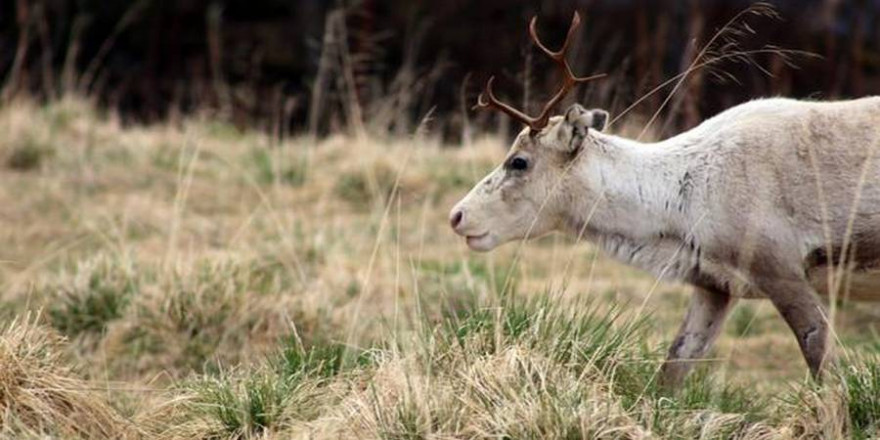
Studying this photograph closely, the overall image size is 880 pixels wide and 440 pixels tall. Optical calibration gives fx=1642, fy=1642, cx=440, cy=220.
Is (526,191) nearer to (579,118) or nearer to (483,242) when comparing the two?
(483,242)

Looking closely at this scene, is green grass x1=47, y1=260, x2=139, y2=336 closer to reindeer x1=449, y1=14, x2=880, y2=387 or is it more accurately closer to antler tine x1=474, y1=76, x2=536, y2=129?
reindeer x1=449, y1=14, x2=880, y2=387

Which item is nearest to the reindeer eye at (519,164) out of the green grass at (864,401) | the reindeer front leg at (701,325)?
the reindeer front leg at (701,325)

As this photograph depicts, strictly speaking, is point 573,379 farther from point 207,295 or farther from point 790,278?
point 207,295

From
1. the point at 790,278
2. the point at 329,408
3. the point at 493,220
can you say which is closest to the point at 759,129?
the point at 790,278

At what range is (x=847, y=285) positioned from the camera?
240 inches

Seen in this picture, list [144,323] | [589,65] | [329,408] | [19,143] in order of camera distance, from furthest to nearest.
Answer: [589,65]
[19,143]
[144,323]
[329,408]

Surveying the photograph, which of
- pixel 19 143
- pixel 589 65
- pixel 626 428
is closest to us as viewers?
pixel 626 428

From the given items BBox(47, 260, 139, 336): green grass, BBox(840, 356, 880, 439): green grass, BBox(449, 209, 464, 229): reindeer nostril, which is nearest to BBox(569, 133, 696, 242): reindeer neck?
BBox(449, 209, 464, 229): reindeer nostril

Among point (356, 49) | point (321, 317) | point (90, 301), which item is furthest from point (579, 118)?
point (356, 49)

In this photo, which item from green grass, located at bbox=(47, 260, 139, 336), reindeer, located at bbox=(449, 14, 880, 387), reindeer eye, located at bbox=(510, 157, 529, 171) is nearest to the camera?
reindeer, located at bbox=(449, 14, 880, 387)

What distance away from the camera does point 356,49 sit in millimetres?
13492

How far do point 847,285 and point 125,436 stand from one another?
2.68 meters

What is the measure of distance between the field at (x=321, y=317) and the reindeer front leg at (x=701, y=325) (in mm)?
143

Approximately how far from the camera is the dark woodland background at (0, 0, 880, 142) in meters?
14.1
